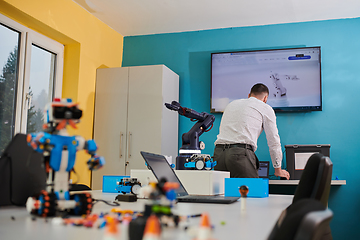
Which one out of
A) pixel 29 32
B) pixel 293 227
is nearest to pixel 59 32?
pixel 29 32

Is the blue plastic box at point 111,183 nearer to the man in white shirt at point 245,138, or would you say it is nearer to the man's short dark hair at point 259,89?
the man in white shirt at point 245,138

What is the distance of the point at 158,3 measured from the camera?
153 inches

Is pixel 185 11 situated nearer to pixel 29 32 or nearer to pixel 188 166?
pixel 29 32

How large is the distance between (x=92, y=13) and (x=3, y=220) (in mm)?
3664

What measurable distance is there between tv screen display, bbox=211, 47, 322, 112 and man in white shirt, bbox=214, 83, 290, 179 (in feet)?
4.05

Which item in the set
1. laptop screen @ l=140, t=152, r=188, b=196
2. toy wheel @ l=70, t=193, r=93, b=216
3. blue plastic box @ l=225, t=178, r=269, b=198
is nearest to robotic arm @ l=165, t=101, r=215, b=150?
blue plastic box @ l=225, t=178, r=269, b=198

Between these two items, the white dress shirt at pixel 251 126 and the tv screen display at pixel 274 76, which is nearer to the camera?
the white dress shirt at pixel 251 126

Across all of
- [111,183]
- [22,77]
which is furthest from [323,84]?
[22,77]

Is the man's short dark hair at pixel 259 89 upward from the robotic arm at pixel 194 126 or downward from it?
upward

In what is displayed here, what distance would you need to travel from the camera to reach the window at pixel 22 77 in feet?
10.7

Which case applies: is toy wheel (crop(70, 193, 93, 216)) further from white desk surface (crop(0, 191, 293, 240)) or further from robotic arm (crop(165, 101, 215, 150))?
robotic arm (crop(165, 101, 215, 150))

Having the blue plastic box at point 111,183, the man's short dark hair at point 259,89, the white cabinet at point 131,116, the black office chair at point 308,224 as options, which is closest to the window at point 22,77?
the white cabinet at point 131,116

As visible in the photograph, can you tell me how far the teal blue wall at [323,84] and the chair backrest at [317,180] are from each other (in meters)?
2.97

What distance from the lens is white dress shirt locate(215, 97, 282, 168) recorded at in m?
2.90
